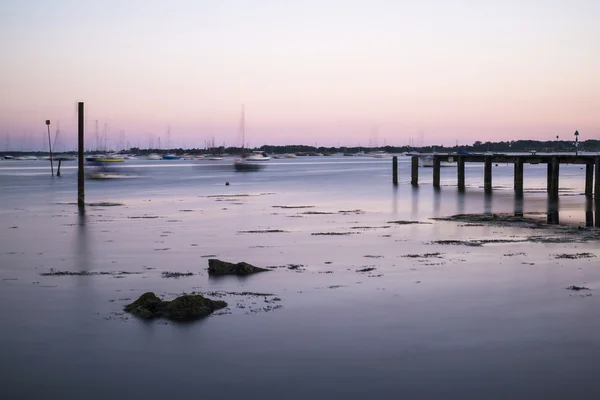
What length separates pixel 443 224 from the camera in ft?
93.6

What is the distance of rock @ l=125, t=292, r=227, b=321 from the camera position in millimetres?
12453

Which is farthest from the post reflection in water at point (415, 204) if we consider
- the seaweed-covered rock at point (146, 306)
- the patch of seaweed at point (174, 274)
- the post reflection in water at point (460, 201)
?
the seaweed-covered rock at point (146, 306)

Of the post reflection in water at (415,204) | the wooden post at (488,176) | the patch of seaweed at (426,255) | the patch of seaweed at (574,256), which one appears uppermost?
the wooden post at (488,176)

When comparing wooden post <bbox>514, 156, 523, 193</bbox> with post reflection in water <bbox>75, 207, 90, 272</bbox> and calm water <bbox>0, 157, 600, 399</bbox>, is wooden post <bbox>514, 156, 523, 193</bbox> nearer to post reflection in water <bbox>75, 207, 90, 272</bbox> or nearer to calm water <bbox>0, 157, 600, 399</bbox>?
calm water <bbox>0, 157, 600, 399</bbox>

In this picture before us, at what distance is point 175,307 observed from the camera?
12594mm

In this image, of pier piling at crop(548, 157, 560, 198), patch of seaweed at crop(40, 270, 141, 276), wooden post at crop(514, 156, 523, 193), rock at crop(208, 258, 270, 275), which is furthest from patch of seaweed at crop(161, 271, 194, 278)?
wooden post at crop(514, 156, 523, 193)

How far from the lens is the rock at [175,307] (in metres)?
12.5

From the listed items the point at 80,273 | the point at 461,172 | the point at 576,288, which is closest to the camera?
the point at 576,288

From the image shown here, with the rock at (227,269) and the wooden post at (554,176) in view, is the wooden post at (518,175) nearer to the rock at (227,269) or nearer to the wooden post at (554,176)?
the wooden post at (554,176)

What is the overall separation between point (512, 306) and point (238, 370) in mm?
5993

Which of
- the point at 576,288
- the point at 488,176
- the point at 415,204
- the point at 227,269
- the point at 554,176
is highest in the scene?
the point at 554,176

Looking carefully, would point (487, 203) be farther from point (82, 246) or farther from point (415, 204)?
point (82, 246)

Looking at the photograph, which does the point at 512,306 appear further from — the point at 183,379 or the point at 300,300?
the point at 183,379

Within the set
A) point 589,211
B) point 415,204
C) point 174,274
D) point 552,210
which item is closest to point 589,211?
point 589,211
